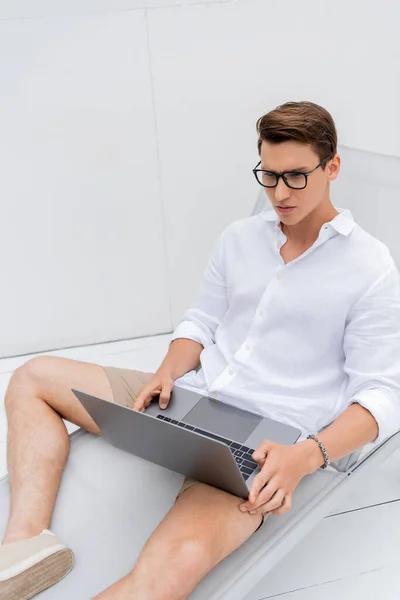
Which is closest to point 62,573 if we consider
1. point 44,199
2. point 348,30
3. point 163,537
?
point 163,537

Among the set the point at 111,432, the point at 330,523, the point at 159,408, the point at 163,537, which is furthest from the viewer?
the point at 330,523

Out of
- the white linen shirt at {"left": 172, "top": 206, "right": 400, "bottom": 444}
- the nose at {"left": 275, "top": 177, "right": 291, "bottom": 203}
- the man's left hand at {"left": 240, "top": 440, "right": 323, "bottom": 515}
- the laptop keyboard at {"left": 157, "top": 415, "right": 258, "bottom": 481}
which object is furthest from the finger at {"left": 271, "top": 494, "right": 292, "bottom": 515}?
the nose at {"left": 275, "top": 177, "right": 291, "bottom": 203}

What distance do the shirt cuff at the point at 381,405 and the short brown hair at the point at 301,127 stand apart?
1.65ft

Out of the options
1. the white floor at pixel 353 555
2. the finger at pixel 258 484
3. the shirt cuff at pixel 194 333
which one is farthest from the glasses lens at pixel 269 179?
the white floor at pixel 353 555

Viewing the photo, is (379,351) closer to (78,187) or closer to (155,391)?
(155,391)

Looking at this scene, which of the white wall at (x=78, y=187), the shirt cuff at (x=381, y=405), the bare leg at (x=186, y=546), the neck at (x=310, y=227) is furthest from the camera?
the white wall at (x=78, y=187)

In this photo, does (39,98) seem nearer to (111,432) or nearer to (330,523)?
(111,432)

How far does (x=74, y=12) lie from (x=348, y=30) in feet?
3.14

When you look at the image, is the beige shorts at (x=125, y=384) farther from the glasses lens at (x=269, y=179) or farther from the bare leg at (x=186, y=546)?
the glasses lens at (x=269, y=179)

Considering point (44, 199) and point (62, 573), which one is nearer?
point (62, 573)

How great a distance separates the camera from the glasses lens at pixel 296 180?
1553 millimetres

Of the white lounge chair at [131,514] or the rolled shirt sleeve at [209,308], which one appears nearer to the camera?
the white lounge chair at [131,514]

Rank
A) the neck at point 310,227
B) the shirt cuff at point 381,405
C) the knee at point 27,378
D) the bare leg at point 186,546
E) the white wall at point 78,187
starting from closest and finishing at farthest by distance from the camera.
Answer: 1. the bare leg at point 186,546
2. the shirt cuff at point 381,405
3. the neck at point 310,227
4. the knee at point 27,378
5. the white wall at point 78,187

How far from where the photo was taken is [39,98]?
257 cm
